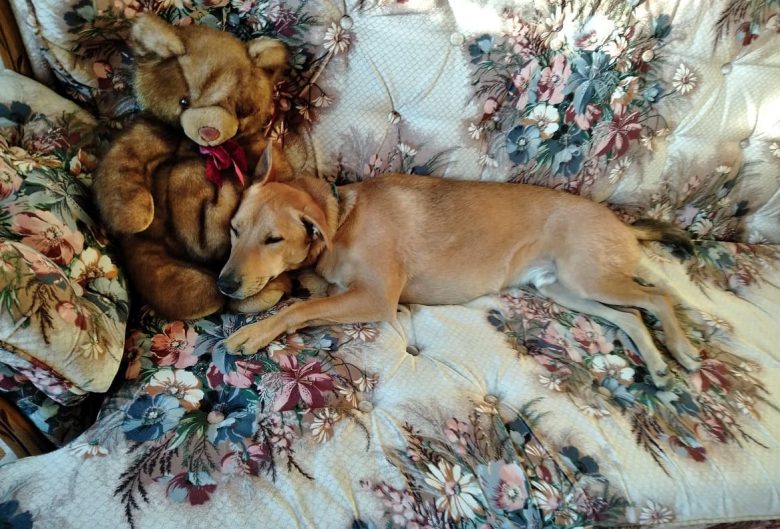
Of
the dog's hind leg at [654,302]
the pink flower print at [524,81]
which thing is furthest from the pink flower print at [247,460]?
the pink flower print at [524,81]

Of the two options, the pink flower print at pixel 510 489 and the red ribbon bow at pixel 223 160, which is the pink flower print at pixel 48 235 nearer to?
the red ribbon bow at pixel 223 160

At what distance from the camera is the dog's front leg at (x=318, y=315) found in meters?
1.47

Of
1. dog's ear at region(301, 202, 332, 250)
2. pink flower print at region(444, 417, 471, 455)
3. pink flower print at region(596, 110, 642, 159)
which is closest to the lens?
pink flower print at region(444, 417, 471, 455)

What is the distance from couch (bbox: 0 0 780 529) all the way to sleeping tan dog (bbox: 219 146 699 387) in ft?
0.28

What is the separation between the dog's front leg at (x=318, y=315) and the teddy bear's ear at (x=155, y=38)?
80 centimetres

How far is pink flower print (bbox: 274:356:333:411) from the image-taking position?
4.25 ft

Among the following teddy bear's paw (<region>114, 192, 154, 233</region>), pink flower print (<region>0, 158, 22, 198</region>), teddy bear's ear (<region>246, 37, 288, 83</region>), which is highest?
teddy bear's ear (<region>246, 37, 288, 83</region>)

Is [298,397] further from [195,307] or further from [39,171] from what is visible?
[39,171]

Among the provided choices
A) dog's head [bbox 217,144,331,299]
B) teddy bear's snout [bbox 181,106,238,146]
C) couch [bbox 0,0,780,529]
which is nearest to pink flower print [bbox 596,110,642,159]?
couch [bbox 0,0,780,529]

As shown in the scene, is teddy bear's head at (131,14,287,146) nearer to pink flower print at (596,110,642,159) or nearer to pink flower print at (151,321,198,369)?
pink flower print at (151,321,198,369)

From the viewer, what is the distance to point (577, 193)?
2.06 metres

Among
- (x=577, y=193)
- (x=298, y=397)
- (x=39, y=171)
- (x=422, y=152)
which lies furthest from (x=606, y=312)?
(x=39, y=171)

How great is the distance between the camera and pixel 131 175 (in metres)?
1.43

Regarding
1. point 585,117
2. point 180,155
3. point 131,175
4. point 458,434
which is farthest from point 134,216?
point 585,117
